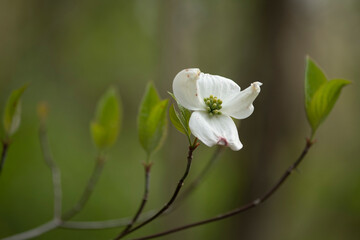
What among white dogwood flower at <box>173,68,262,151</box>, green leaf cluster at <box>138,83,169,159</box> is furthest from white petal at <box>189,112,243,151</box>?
green leaf cluster at <box>138,83,169,159</box>

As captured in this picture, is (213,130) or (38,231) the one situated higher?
(213,130)

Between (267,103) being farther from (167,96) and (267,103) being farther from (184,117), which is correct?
(184,117)

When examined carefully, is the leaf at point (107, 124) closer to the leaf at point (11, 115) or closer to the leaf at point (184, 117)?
the leaf at point (11, 115)

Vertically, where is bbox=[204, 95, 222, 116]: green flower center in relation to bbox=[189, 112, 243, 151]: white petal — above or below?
above

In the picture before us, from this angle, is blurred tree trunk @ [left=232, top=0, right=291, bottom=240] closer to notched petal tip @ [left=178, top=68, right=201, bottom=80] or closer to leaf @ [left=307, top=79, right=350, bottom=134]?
leaf @ [left=307, top=79, right=350, bottom=134]

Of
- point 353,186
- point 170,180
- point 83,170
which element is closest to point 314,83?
point 170,180

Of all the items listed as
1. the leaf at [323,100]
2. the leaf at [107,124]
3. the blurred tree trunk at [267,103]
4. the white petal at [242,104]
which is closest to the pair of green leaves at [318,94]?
the leaf at [323,100]

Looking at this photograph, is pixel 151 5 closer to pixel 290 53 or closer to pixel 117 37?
pixel 117 37

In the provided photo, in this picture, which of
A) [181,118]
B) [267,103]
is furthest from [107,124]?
[267,103]
